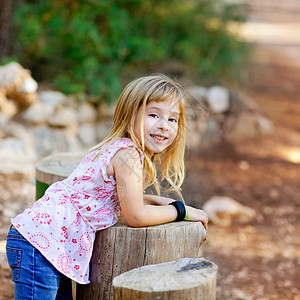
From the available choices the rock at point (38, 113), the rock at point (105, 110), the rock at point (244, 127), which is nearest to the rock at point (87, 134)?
the rock at point (105, 110)

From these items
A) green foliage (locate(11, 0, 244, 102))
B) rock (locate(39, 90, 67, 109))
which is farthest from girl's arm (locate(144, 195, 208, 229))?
green foliage (locate(11, 0, 244, 102))

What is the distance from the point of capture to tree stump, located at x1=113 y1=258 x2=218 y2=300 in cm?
155

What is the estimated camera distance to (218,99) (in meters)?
6.89

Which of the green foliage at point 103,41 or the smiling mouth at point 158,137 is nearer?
the smiling mouth at point 158,137

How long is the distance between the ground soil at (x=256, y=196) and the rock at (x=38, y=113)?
1.18 m

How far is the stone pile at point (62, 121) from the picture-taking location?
4.70m

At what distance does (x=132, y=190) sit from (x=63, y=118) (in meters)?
3.79

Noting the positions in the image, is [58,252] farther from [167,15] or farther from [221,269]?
[167,15]

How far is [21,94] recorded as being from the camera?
489 centimetres

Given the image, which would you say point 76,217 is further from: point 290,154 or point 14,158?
point 290,154

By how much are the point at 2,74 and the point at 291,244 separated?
331 centimetres

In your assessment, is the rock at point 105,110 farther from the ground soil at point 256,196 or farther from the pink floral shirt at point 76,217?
the pink floral shirt at point 76,217

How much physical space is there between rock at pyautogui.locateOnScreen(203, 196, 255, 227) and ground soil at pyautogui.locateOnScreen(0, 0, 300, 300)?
0.08 meters

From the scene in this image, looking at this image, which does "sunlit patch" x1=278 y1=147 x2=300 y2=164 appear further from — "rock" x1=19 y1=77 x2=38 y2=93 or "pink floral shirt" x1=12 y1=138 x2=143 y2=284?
"pink floral shirt" x1=12 y1=138 x2=143 y2=284
